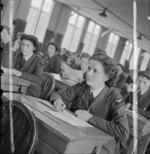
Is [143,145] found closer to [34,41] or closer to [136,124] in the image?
[136,124]

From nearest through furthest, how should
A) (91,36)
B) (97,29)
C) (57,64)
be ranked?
(57,64) → (91,36) → (97,29)

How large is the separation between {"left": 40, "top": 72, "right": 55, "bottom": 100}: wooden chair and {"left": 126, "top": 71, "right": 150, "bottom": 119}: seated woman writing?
48.2 inches

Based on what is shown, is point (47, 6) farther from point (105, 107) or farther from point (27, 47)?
point (105, 107)

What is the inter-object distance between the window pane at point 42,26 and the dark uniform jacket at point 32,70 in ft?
28.9

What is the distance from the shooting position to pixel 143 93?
11.1ft

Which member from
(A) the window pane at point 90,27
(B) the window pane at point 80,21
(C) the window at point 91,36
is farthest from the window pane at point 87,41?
(B) the window pane at point 80,21

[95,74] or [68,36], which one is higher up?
[68,36]

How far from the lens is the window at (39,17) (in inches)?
432

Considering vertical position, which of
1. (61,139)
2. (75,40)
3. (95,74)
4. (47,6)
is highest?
(47,6)

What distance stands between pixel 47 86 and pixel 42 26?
32.0 feet

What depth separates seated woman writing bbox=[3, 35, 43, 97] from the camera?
A: 284cm

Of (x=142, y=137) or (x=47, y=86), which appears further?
(x=47, y=86)

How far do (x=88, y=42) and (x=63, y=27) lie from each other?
2923 millimetres

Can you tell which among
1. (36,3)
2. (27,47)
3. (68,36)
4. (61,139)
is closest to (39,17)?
(36,3)
